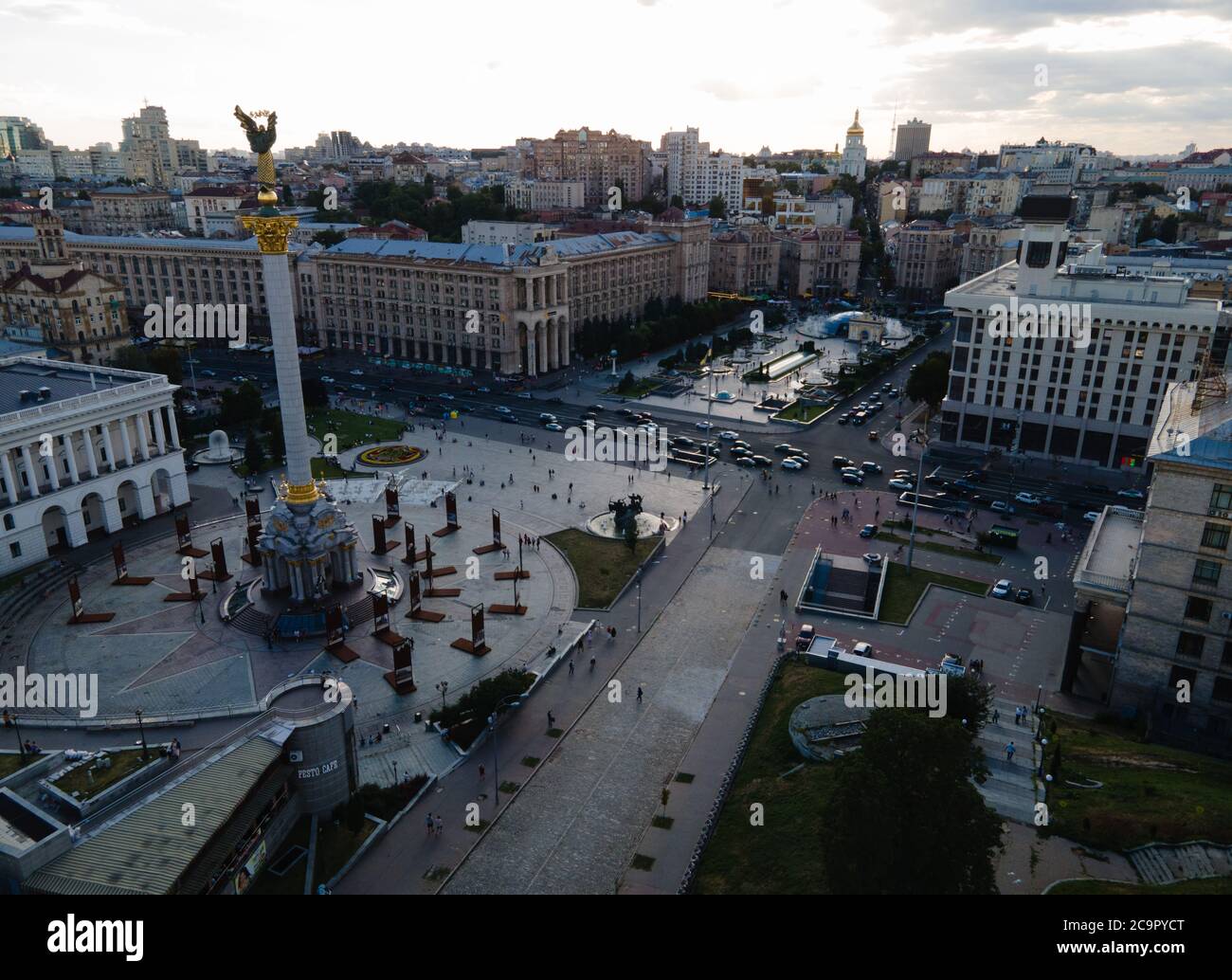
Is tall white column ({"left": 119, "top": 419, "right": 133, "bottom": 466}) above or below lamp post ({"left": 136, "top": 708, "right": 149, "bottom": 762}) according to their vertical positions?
above

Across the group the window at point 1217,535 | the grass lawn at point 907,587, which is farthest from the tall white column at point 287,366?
the window at point 1217,535

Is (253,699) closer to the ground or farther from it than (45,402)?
closer to the ground

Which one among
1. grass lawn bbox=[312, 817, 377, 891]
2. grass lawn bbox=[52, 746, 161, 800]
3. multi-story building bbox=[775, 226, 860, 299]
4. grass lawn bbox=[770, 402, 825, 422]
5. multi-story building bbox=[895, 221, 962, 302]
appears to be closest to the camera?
grass lawn bbox=[312, 817, 377, 891]

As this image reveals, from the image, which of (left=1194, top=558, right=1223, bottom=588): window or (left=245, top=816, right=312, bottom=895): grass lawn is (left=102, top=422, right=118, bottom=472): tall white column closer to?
(left=245, top=816, right=312, bottom=895): grass lawn

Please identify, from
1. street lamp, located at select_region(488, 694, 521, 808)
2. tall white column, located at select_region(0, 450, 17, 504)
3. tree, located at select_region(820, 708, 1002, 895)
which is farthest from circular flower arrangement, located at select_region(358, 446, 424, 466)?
tree, located at select_region(820, 708, 1002, 895)

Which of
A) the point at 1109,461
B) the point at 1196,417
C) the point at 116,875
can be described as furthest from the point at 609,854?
the point at 1109,461

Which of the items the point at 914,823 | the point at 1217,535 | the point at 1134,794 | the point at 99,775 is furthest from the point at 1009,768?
the point at 99,775
